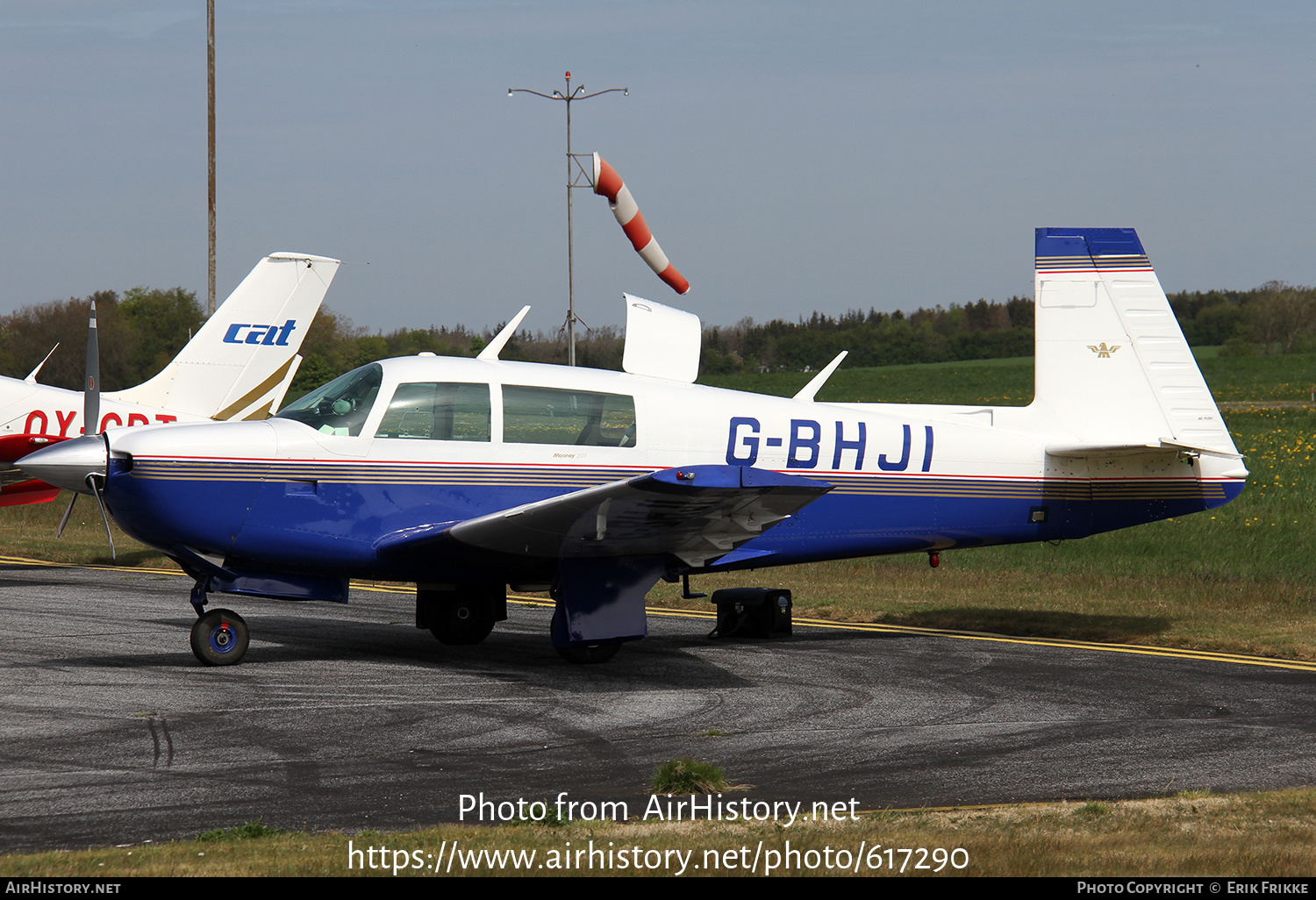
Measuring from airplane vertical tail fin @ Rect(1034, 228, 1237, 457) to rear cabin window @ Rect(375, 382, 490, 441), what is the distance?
19.3ft

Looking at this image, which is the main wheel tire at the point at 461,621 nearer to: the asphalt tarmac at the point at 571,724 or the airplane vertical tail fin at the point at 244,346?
the asphalt tarmac at the point at 571,724

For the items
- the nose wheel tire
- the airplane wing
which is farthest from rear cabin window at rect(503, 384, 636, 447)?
the nose wheel tire

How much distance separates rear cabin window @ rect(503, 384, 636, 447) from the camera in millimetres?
10906

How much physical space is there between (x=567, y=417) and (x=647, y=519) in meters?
1.58

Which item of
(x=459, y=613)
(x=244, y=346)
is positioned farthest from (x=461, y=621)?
(x=244, y=346)

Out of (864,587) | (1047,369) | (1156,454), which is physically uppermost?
(1047,369)

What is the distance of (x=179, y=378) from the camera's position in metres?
19.0

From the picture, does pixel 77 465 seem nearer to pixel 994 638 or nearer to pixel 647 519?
pixel 647 519

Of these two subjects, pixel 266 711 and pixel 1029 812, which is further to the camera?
pixel 266 711

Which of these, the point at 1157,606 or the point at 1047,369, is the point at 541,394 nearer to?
the point at 1047,369

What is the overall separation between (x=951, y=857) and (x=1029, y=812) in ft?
3.74

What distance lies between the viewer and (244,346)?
1902cm
